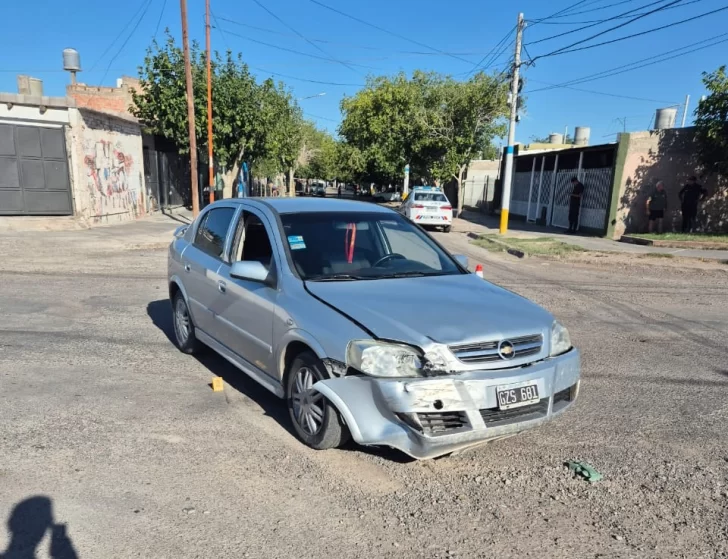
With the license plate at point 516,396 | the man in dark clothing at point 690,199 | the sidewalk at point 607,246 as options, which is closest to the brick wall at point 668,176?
the man in dark clothing at point 690,199

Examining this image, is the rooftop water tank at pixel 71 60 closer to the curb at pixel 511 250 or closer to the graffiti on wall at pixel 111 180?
the graffiti on wall at pixel 111 180

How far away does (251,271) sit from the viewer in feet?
12.8

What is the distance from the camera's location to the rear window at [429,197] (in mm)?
20266

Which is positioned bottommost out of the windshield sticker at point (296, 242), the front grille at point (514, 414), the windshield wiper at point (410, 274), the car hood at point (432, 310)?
the front grille at point (514, 414)

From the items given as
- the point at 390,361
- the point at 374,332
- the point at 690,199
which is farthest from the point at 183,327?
the point at 690,199

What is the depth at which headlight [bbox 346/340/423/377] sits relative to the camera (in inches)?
119

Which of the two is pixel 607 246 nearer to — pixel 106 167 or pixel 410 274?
pixel 410 274

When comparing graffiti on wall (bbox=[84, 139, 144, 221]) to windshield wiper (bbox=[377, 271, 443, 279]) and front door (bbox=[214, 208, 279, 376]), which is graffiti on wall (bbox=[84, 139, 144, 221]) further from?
windshield wiper (bbox=[377, 271, 443, 279])

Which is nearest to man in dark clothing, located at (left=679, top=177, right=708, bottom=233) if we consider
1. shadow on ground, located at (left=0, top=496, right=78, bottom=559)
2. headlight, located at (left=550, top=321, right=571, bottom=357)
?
headlight, located at (left=550, top=321, right=571, bottom=357)

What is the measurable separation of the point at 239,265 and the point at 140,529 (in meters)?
1.85

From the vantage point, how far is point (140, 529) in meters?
2.75

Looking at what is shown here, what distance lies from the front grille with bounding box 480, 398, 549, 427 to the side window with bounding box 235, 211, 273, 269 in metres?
2.13

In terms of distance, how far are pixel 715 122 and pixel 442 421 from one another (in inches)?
626

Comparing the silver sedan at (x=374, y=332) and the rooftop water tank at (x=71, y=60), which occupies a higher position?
the rooftop water tank at (x=71, y=60)
